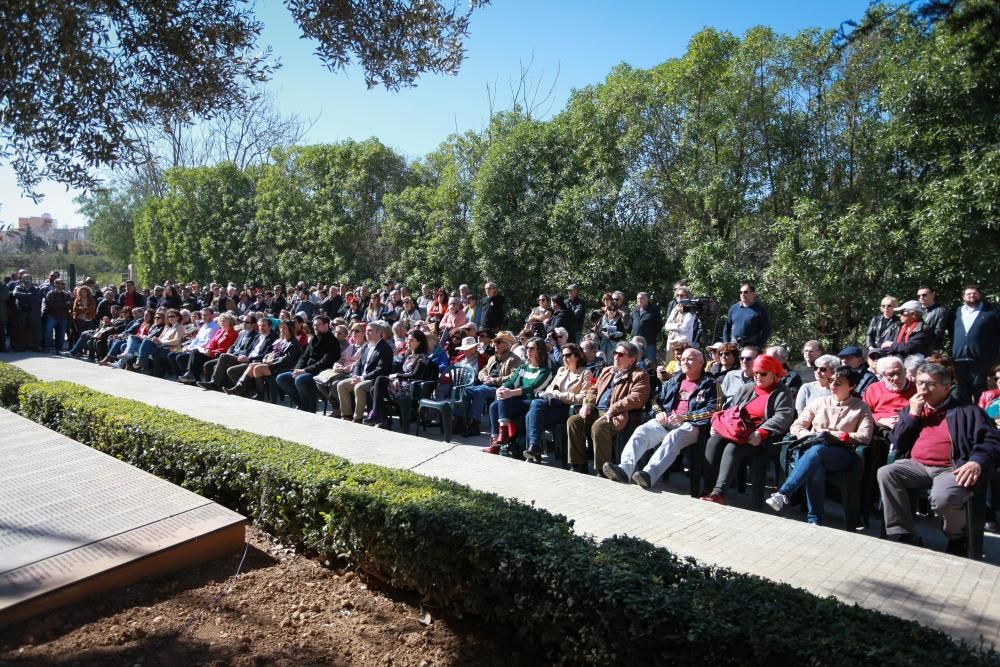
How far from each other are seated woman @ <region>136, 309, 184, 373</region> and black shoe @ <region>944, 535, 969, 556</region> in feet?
43.7

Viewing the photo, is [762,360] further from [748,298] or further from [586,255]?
[586,255]

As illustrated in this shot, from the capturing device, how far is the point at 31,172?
4.82 meters

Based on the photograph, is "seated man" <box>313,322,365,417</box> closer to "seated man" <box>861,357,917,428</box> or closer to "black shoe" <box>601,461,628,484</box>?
"black shoe" <box>601,461,628,484</box>

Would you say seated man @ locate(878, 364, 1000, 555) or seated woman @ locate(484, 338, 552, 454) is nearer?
seated man @ locate(878, 364, 1000, 555)

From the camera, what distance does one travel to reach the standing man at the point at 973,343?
8.56m

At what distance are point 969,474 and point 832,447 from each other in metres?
0.97

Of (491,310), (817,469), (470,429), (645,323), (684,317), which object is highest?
(491,310)

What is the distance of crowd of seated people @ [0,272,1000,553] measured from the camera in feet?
17.6

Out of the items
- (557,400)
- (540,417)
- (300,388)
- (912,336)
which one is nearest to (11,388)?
(300,388)

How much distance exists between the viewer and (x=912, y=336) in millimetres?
8203

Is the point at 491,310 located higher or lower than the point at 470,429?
higher

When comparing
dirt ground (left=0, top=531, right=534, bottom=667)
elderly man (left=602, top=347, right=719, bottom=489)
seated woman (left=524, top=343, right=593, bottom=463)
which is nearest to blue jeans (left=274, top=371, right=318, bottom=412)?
seated woman (left=524, top=343, right=593, bottom=463)

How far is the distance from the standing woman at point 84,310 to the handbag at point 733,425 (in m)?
16.2

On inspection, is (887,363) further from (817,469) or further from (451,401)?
(451,401)
